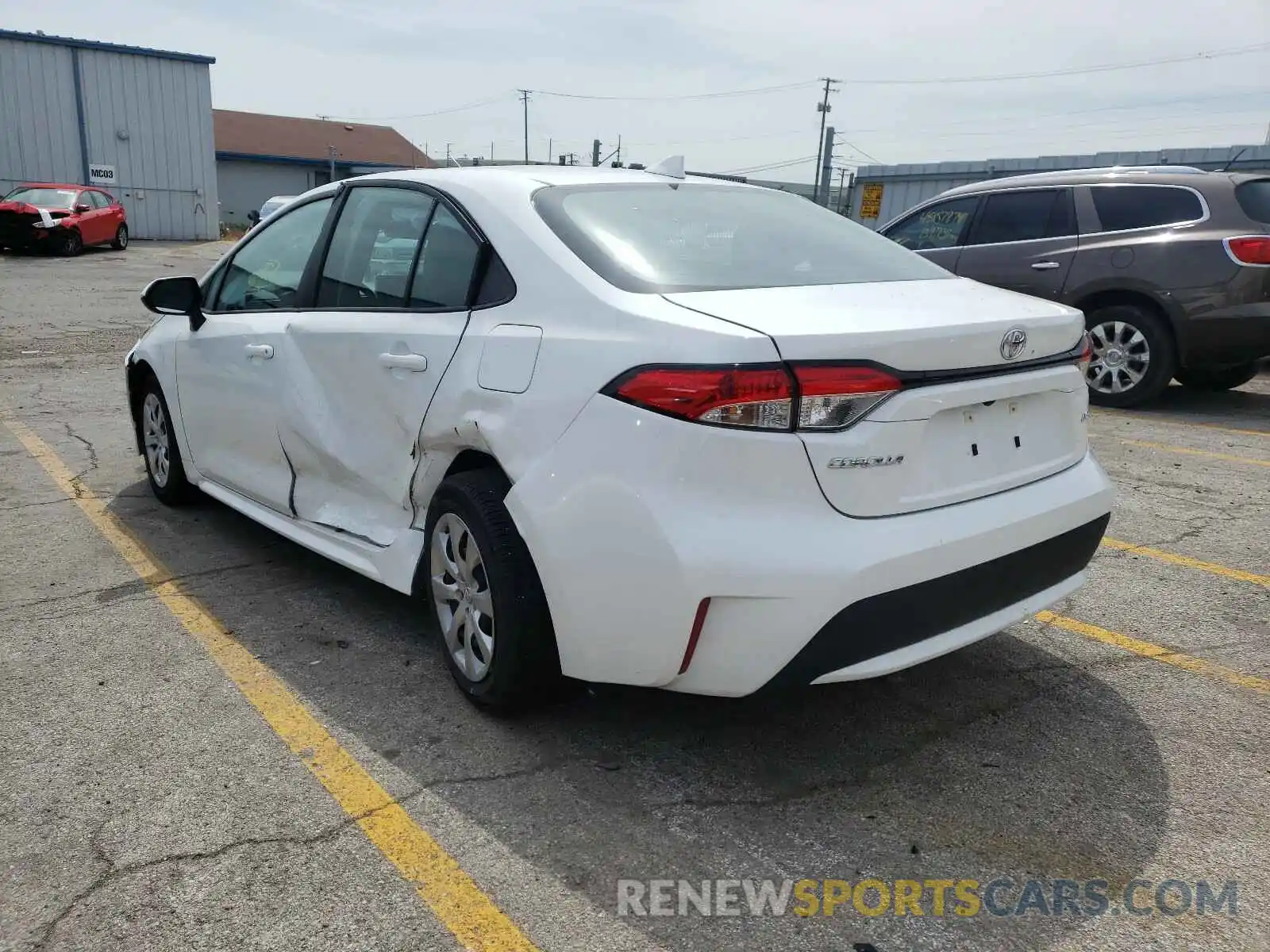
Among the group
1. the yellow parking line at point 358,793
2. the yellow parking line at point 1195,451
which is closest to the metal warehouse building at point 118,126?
the yellow parking line at point 358,793

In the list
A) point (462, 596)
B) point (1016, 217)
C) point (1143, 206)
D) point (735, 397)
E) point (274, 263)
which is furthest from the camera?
point (1016, 217)

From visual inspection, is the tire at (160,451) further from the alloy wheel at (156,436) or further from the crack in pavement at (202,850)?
the crack in pavement at (202,850)

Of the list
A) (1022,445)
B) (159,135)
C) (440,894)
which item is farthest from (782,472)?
(159,135)

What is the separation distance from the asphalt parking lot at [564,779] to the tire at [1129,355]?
3904 millimetres

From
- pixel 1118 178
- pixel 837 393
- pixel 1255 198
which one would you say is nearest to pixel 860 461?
pixel 837 393

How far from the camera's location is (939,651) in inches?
99.0

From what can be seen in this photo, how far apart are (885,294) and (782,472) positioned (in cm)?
77

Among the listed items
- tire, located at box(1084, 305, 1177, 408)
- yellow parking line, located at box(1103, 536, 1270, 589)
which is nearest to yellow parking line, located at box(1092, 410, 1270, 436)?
tire, located at box(1084, 305, 1177, 408)

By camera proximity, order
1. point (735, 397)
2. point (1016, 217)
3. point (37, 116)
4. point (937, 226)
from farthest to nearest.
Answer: point (37, 116)
point (937, 226)
point (1016, 217)
point (735, 397)

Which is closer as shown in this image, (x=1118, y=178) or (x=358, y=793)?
(x=358, y=793)

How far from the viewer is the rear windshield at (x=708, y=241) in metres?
2.75

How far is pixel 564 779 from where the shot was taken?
8.80ft

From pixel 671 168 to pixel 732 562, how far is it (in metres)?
2.07

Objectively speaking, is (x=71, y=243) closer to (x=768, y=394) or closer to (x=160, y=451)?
(x=160, y=451)
